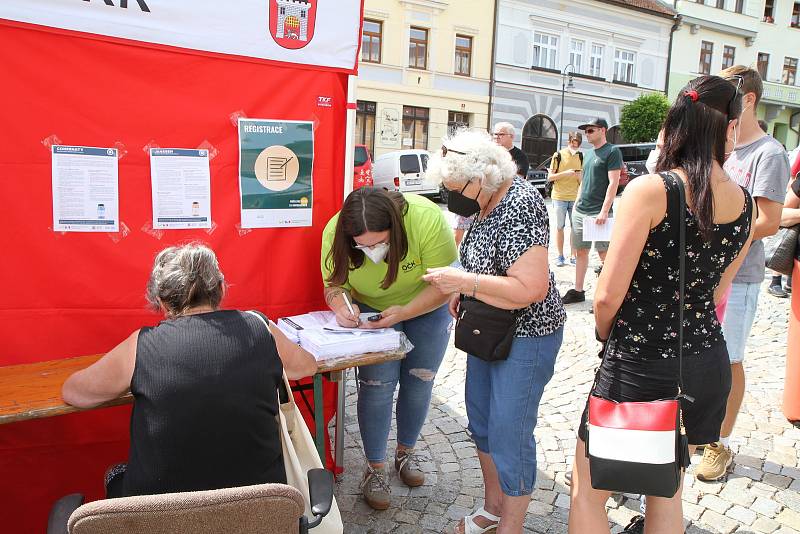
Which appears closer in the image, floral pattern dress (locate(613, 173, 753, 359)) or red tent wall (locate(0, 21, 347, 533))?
floral pattern dress (locate(613, 173, 753, 359))

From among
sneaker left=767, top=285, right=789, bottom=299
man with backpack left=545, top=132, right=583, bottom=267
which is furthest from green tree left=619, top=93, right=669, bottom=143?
sneaker left=767, top=285, right=789, bottom=299

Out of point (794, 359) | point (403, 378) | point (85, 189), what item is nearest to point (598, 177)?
point (794, 359)

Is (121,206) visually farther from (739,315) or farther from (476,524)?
(739,315)

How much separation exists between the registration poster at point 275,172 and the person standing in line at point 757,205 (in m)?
1.84

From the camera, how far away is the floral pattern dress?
1.70m

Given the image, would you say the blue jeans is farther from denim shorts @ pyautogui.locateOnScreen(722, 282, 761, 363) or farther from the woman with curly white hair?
denim shorts @ pyautogui.locateOnScreen(722, 282, 761, 363)

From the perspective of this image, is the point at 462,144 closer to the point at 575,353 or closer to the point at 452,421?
the point at 452,421

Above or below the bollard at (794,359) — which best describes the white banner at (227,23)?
above

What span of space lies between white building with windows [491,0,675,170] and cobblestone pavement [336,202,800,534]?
20853 mm

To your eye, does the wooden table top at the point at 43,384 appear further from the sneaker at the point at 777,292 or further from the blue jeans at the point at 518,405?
the sneaker at the point at 777,292

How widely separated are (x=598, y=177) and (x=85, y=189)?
4690 mm

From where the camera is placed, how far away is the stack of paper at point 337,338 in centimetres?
241

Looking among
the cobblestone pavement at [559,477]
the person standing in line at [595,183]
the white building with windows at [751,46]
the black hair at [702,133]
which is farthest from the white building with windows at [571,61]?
the black hair at [702,133]

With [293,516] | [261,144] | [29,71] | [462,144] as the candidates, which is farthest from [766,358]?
[29,71]
